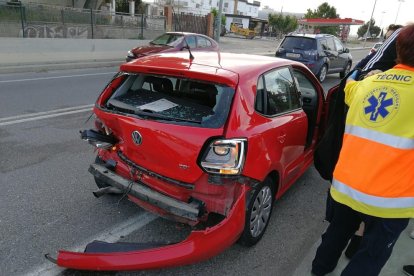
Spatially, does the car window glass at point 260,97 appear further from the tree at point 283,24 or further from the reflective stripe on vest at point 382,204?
the tree at point 283,24

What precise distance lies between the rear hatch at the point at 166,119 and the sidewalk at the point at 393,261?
46.4 inches

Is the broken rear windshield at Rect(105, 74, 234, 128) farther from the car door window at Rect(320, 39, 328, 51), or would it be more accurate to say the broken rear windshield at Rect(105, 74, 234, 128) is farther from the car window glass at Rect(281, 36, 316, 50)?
the car door window at Rect(320, 39, 328, 51)

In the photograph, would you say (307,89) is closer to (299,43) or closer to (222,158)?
(222,158)

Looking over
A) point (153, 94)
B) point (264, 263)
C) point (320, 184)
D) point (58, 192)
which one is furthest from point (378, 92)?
point (58, 192)

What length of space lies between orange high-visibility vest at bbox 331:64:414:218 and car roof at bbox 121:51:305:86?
3.49ft

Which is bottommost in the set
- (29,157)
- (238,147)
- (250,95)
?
(29,157)

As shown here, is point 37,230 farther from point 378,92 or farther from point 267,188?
point 378,92

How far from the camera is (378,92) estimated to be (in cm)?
212

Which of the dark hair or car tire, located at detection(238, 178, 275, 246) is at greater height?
the dark hair

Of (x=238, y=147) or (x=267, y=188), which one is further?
(x=267, y=188)

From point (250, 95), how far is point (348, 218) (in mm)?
1192

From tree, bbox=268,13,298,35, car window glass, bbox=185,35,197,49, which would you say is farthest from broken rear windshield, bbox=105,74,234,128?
tree, bbox=268,13,298,35

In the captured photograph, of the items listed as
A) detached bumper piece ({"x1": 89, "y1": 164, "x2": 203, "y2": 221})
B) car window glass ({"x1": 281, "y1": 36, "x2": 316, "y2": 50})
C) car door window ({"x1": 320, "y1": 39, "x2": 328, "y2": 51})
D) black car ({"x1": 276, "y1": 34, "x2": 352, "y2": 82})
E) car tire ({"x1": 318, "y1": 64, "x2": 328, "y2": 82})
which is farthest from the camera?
car door window ({"x1": 320, "y1": 39, "x2": 328, "y2": 51})

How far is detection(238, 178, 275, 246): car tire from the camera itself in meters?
2.98
